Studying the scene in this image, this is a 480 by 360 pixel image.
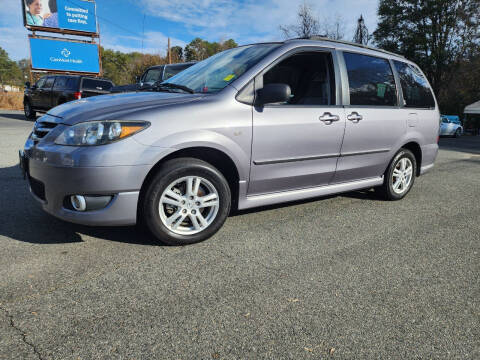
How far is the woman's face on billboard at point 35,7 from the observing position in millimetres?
32787

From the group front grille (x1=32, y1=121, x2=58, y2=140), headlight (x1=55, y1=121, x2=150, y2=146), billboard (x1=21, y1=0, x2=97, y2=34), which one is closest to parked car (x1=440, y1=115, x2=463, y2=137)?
headlight (x1=55, y1=121, x2=150, y2=146)

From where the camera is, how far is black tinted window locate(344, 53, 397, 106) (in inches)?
157

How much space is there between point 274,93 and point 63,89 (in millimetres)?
11871

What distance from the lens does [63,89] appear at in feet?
42.1

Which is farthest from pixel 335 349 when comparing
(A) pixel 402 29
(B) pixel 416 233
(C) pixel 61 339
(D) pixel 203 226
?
(A) pixel 402 29

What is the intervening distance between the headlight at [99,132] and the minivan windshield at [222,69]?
2.88 ft

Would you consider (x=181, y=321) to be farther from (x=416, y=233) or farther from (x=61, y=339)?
(x=416, y=233)

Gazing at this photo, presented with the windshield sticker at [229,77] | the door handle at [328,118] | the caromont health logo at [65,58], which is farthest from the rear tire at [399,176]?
the caromont health logo at [65,58]

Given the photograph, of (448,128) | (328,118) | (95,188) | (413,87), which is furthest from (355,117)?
(448,128)

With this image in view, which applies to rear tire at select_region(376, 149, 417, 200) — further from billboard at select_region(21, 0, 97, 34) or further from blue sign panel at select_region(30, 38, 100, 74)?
billboard at select_region(21, 0, 97, 34)

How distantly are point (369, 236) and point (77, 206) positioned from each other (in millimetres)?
2514

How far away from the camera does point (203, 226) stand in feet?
10.2

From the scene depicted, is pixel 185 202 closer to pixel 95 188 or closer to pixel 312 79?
pixel 95 188

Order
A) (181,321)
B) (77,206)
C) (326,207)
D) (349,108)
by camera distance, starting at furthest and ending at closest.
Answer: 1. (326,207)
2. (349,108)
3. (77,206)
4. (181,321)
